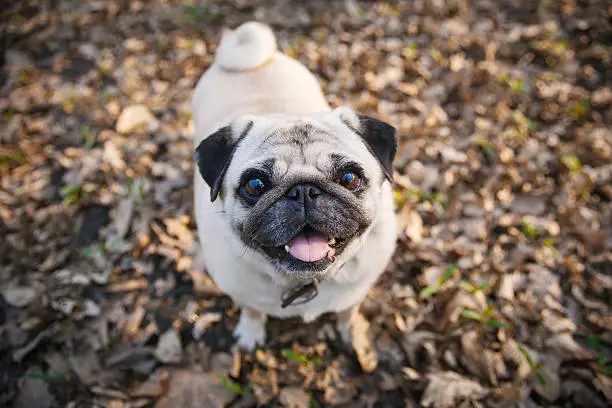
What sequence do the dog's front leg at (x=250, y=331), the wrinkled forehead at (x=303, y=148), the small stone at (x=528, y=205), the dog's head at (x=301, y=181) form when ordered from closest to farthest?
the dog's head at (x=301, y=181) → the wrinkled forehead at (x=303, y=148) → the dog's front leg at (x=250, y=331) → the small stone at (x=528, y=205)

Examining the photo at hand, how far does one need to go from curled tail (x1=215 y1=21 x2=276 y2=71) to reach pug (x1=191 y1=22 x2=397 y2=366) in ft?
1.48

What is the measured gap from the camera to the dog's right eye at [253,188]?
248 centimetres

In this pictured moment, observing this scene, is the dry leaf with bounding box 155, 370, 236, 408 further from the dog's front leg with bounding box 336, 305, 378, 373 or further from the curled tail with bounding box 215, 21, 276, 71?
the curled tail with bounding box 215, 21, 276, 71

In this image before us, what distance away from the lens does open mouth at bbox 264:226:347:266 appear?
2.39m

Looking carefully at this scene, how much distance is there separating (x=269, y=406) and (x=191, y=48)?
4.63m

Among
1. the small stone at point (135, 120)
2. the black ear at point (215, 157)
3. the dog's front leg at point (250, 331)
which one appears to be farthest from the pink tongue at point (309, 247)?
the small stone at point (135, 120)

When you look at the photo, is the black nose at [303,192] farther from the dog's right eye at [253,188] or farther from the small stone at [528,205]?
the small stone at [528,205]

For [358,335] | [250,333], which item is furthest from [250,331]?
[358,335]

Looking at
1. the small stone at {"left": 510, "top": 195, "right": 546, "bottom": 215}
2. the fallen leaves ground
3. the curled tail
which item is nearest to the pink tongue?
the fallen leaves ground

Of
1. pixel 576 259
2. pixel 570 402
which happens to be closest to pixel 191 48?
pixel 576 259

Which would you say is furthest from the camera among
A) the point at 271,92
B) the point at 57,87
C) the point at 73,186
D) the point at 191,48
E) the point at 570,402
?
the point at 191,48

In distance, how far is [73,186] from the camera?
14.2ft

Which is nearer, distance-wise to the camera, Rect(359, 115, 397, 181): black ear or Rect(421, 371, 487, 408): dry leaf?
Rect(359, 115, 397, 181): black ear

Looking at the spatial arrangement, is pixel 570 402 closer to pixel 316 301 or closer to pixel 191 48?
pixel 316 301
